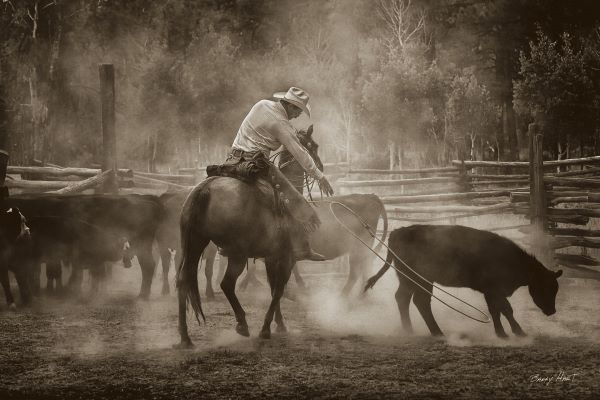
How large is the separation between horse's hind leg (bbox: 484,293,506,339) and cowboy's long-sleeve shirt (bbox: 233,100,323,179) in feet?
7.51

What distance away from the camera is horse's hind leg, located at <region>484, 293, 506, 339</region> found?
8141 millimetres

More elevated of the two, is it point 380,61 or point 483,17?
point 483,17

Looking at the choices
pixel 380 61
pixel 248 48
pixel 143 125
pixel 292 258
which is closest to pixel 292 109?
pixel 292 258

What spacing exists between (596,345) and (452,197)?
31.2ft

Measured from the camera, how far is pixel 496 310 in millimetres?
8273

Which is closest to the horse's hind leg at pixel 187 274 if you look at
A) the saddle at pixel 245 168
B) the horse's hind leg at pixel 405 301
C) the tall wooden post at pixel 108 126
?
the saddle at pixel 245 168

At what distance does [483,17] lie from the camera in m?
46.2

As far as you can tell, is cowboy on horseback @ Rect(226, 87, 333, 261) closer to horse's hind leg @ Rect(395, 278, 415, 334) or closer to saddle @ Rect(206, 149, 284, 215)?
saddle @ Rect(206, 149, 284, 215)

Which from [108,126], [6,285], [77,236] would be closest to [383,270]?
[77,236]

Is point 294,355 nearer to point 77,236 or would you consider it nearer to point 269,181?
point 269,181

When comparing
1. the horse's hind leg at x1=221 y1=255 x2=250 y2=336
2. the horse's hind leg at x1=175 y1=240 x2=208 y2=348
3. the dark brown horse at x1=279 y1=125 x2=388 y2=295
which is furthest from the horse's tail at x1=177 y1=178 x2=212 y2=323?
the dark brown horse at x1=279 y1=125 x2=388 y2=295

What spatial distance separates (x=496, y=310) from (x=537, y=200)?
6.30 metres

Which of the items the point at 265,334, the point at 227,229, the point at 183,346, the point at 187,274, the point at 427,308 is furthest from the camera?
the point at 427,308

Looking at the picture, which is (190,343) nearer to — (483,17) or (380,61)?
(380,61)
